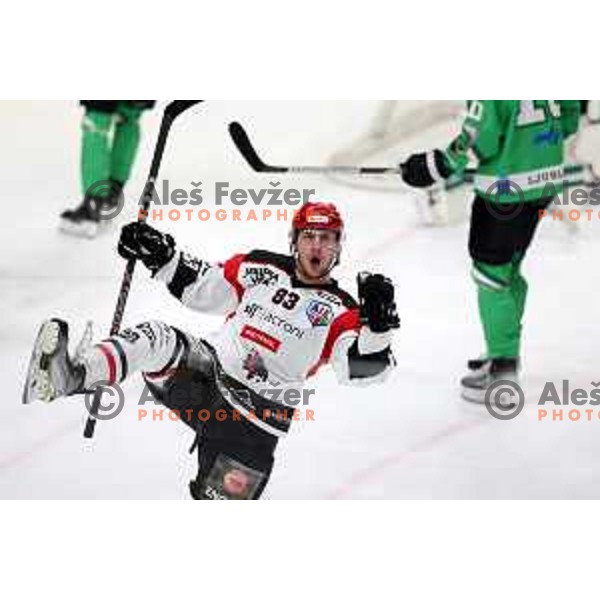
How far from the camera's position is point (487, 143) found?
366 cm

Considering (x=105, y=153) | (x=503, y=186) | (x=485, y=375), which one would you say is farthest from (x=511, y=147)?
(x=105, y=153)

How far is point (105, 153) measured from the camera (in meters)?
4.09

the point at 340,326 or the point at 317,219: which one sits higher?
the point at 317,219

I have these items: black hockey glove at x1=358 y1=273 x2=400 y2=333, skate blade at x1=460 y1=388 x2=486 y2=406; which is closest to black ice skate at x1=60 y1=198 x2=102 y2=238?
skate blade at x1=460 y1=388 x2=486 y2=406

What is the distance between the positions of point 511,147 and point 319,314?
739mm

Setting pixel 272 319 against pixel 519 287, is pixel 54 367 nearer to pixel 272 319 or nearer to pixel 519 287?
pixel 272 319

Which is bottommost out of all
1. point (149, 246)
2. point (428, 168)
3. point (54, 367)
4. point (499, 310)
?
point (54, 367)

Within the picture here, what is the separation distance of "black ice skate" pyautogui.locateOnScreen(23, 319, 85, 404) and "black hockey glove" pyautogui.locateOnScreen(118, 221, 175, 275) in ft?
0.71

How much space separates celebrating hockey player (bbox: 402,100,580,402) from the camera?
12.0 ft

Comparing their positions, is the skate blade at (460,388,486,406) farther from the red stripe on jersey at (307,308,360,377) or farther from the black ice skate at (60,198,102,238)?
the black ice skate at (60,198,102,238)

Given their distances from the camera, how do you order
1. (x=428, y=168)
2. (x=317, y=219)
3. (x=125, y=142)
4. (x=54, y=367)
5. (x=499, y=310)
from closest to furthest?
(x=54, y=367) < (x=317, y=219) < (x=428, y=168) < (x=499, y=310) < (x=125, y=142)

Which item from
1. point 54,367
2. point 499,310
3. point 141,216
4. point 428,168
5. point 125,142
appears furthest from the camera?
point 125,142

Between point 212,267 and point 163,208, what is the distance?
1.61ft

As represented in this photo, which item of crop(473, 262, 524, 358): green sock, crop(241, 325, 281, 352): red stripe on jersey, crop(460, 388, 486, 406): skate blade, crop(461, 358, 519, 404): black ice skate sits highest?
crop(473, 262, 524, 358): green sock
